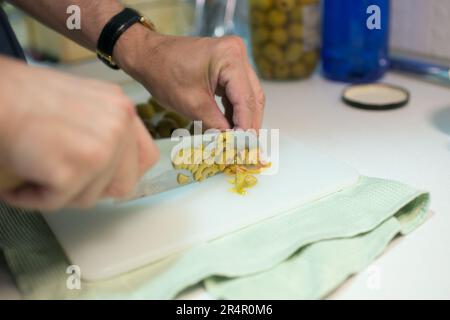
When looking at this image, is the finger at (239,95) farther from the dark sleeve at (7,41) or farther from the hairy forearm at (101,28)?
the dark sleeve at (7,41)

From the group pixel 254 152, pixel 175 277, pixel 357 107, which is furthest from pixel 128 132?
pixel 357 107

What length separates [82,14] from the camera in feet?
2.47

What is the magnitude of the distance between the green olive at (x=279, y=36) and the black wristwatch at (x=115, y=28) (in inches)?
12.7

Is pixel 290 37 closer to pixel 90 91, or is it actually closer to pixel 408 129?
pixel 408 129

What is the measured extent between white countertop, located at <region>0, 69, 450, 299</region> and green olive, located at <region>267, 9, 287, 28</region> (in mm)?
124

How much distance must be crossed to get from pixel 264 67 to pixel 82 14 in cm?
42

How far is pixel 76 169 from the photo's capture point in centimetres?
37

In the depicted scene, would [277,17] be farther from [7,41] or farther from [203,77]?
→ [7,41]

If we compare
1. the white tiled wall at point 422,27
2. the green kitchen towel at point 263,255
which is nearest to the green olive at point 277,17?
the white tiled wall at point 422,27

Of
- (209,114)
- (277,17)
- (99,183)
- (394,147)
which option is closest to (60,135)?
(99,183)

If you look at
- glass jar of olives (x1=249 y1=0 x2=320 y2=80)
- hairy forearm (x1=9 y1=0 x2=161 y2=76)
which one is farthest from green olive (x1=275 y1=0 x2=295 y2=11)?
hairy forearm (x1=9 y1=0 x2=161 y2=76)

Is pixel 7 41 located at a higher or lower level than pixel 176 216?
higher

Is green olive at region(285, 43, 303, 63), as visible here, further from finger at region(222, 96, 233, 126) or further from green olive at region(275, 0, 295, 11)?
finger at region(222, 96, 233, 126)

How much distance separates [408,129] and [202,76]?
0.35 m
